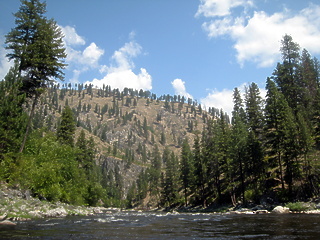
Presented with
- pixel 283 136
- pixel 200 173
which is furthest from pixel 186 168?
pixel 283 136

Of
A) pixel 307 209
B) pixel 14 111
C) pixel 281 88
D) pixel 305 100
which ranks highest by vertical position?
pixel 281 88

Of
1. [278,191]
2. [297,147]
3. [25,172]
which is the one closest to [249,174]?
[278,191]

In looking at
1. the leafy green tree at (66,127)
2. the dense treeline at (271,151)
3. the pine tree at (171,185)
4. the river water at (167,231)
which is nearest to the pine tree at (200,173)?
the dense treeline at (271,151)

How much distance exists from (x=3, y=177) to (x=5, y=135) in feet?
13.9

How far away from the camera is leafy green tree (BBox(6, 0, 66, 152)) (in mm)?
28812

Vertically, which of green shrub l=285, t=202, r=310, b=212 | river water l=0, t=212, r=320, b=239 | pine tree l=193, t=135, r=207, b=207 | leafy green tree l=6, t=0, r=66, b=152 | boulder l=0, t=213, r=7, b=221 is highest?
leafy green tree l=6, t=0, r=66, b=152

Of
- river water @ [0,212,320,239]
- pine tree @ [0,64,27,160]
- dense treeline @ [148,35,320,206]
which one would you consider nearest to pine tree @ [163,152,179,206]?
dense treeline @ [148,35,320,206]

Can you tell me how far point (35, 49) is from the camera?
29.5 meters

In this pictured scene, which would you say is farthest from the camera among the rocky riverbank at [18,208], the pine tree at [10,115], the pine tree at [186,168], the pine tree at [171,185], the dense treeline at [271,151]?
the pine tree at [171,185]

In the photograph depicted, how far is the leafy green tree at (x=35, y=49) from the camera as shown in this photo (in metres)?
28.8

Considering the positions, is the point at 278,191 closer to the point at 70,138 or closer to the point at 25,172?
the point at 25,172

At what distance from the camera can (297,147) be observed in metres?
35.2

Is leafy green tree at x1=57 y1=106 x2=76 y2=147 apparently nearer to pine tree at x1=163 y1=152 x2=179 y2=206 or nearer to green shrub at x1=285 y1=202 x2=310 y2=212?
pine tree at x1=163 y1=152 x2=179 y2=206

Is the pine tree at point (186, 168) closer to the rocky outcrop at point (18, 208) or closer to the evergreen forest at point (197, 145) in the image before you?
the evergreen forest at point (197, 145)
